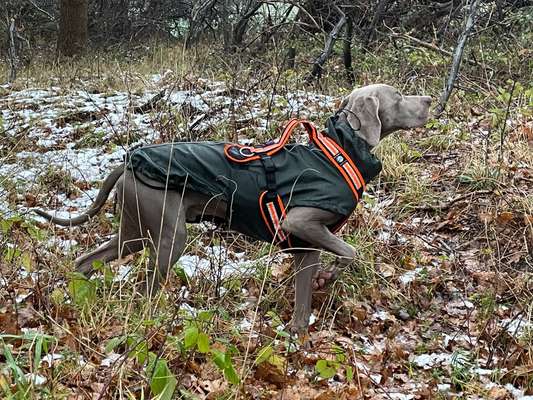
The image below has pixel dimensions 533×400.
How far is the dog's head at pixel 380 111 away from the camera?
13.4 ft

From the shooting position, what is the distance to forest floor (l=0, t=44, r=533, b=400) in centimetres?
279

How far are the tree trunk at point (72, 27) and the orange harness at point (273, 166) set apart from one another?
31.3 feet

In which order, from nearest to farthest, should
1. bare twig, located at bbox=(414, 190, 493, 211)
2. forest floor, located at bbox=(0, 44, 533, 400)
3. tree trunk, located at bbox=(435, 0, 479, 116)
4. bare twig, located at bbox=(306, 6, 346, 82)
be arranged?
forest floor, located at bbox=(0, 44, 533, 400) → bare twig, located at bbox=(414, 190, 493, 211) → tree trunk, located at bbox=(435, 0, 479, 116) → bare twig, located at bbox=(306, 6, 346, 82)

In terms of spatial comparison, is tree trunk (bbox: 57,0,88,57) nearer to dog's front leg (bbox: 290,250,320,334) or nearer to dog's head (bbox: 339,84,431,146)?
dog's head (bbox: 339,84,431,146)

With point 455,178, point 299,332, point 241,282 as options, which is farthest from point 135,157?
point 455,178

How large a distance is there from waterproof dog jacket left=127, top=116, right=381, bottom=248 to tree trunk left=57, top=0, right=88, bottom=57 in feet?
31.3

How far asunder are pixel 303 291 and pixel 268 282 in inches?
21.1

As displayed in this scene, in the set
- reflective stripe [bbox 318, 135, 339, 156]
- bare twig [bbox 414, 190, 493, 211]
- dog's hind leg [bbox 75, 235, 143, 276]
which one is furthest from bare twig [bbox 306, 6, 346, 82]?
dog's hind leg [bbox 75, 235, 143, 276]

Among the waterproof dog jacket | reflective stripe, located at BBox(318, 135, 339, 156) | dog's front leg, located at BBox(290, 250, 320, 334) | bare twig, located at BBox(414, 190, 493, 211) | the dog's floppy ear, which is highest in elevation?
the dog's floppy ear

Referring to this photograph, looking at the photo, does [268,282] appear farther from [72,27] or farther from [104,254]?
[72,27]

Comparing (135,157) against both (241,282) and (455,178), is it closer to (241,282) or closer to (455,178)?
(241,282)

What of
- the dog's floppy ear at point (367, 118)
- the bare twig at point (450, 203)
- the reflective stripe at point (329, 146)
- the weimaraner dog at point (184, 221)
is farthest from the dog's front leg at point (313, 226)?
the bare twig at point (450, 203)

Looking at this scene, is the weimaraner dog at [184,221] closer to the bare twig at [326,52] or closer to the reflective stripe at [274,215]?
the reflective stripe at [274,215]

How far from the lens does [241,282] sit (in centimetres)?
416
